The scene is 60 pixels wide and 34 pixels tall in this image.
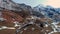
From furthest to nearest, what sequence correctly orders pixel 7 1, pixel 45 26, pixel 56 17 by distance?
pixel 7 1 → pixel 56 17 → pixel 45 26

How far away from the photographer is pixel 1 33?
5.23m

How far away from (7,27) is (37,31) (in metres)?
0.97

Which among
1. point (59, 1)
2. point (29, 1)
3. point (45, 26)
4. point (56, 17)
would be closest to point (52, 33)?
point (45, 26)

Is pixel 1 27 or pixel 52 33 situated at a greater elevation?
pixel 1 27

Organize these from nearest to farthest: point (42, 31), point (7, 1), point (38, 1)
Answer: point (42, 31), point (7, 1), point (38, 1)

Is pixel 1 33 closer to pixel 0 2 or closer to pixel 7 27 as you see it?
pixel 7 27

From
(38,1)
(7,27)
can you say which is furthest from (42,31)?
(38,1)

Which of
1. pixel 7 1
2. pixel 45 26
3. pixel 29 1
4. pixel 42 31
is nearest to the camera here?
pixel 42 31

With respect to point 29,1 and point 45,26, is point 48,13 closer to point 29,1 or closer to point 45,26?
point 29,1

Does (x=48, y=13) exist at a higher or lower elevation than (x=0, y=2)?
lower

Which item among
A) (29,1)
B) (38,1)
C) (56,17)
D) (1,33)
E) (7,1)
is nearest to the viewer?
(1,33)

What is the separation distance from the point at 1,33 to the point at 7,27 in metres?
0.38

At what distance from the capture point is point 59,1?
1330 cm

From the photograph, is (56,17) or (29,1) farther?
(29,1)
